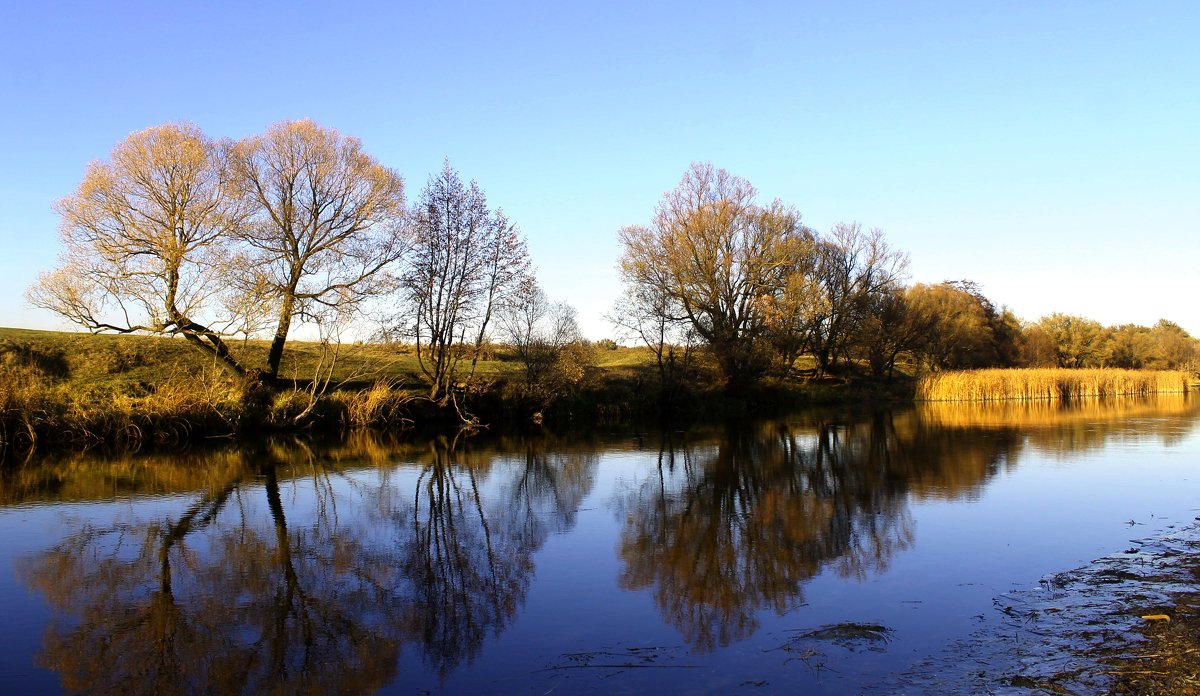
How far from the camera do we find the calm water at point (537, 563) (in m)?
6.43

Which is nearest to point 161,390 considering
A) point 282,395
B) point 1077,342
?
point 282,395

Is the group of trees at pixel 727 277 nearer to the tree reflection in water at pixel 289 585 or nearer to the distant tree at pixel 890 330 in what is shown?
the distant tree at pixel 890 330

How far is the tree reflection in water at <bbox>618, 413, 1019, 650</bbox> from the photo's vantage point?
8.25 metres

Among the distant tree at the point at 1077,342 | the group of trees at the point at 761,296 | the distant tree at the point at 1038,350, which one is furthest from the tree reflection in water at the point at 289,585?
the distant tree at the point at 1077,342

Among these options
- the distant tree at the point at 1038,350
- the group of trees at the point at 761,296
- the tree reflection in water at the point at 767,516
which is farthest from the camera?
the distant tree at the point at 1038,350

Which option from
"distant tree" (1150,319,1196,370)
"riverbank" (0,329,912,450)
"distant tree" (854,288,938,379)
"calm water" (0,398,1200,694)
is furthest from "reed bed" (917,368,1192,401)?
"calm water" (0,398,1200,694)

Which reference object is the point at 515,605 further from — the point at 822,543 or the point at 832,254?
the point at 832,254

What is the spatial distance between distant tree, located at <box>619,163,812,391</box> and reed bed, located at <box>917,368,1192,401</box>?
13266 millimetres

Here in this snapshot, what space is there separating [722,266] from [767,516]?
92.2ft

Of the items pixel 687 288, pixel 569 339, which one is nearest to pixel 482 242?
pixel 569 339

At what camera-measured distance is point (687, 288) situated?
1550 inches

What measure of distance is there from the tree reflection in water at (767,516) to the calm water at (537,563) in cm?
6

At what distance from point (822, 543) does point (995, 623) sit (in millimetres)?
3438

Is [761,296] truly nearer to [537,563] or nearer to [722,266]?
[722,266]
